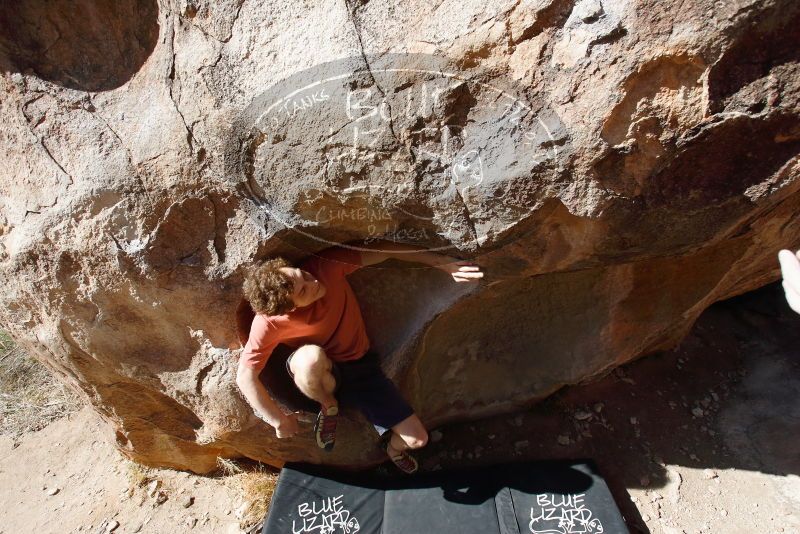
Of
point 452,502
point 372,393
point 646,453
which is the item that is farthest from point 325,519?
point 646,453

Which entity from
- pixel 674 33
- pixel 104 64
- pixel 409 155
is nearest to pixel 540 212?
pixel 409 155

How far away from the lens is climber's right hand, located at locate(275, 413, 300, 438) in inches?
76.1

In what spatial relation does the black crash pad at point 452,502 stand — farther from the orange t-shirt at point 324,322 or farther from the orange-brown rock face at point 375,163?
the orange t-shirt at point 324,322

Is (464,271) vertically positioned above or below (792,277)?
above

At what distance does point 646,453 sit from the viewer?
2418 mm

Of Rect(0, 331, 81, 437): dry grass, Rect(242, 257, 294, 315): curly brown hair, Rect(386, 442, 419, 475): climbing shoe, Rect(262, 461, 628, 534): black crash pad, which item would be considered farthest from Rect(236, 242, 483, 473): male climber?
Rect(0, 331, 81, 437): dry grass

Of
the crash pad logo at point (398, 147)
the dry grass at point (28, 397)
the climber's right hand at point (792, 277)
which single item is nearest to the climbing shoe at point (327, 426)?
the crash pad logo at point (398, 147)

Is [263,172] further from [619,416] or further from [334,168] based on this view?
[619,416]

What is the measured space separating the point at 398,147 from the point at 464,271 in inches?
19.7

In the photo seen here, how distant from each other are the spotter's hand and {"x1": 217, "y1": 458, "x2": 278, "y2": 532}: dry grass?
4.38ft

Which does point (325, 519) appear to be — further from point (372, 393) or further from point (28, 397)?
point (28, 397)

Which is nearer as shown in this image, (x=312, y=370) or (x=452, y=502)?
(x=312, y=370)

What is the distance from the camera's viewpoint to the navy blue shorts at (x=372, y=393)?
6.57 ft

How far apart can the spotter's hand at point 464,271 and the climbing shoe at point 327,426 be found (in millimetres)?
683
